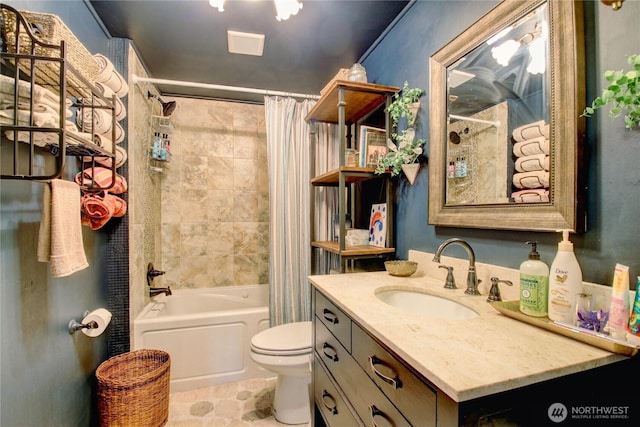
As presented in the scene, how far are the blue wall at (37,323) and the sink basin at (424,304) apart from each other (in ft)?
4.30

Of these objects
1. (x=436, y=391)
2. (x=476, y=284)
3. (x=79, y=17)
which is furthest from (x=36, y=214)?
(x=476, y=284)

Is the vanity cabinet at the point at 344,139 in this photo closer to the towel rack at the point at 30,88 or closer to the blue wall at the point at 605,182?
the blue wall at the point at 605,182

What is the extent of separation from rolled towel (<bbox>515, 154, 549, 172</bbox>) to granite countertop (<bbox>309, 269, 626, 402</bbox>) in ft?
1.52

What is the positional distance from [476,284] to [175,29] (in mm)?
2141

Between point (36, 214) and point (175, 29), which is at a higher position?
point (175, 29)

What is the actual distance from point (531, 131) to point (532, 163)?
0.10 meters

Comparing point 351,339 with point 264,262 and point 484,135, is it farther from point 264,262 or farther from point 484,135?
point 264,262

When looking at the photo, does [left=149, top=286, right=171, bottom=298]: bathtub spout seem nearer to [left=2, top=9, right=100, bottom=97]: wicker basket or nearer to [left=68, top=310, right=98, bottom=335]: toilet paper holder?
[left=68, top=310, right=98, bottom=335]: toilet paper holder

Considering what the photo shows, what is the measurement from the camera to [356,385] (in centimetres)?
89

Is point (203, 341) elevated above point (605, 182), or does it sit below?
below

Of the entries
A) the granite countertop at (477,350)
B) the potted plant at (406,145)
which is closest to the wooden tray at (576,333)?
the granite countertop at (477,350)

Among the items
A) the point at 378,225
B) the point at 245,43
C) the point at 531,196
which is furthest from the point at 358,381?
the point at 245,43

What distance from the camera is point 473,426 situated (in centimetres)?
50

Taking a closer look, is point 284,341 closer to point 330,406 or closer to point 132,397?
point 330,406
